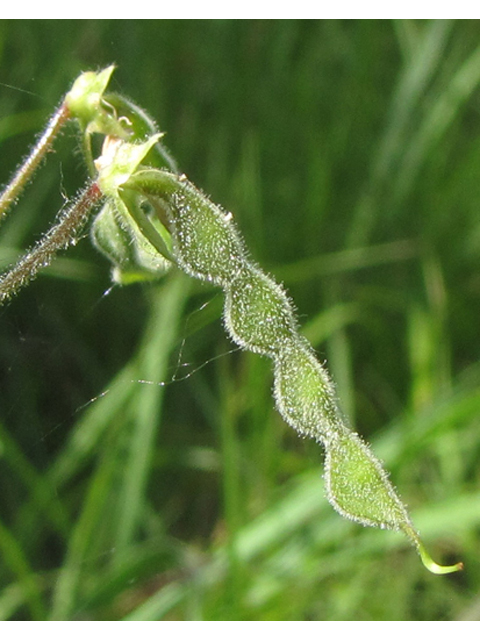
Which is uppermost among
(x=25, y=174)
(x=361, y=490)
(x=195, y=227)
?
(x=25, y=174)

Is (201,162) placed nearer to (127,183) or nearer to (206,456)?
(206,456)

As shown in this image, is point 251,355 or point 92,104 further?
point 251,355

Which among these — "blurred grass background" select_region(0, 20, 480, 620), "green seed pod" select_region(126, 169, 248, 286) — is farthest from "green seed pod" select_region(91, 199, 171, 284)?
A: "blurred grass background" select_region(0, 20, 480, 620)

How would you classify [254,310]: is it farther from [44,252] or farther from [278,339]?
[44,252]

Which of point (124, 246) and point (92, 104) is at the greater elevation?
point (92, 104)

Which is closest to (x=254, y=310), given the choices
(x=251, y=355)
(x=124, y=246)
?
(x=124, y=246)

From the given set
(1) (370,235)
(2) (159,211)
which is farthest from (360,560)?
(2) (159,211)
